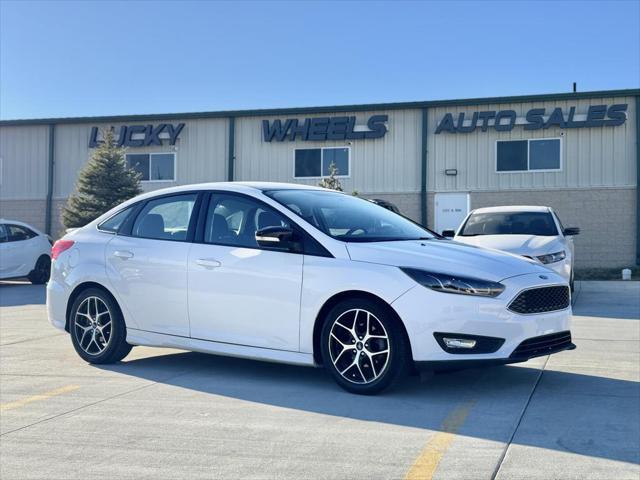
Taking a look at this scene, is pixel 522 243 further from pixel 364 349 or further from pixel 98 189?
pixel 98 189

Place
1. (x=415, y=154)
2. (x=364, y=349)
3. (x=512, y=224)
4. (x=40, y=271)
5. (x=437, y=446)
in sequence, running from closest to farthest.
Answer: (x=437, y=446)
(x=364, y=349)
(x=512, y=224)
(x=40, y=271)
(x=415, y=154)

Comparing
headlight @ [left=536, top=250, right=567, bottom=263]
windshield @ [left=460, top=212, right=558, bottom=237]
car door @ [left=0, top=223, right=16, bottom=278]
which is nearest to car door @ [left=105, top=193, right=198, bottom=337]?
headlight @ [left=536, top=250, right=567, bottom=263]

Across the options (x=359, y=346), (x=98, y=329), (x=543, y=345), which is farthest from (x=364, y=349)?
(x=98, y=329)

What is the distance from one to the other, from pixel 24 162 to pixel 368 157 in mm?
12790

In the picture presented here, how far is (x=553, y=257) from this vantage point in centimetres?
1148

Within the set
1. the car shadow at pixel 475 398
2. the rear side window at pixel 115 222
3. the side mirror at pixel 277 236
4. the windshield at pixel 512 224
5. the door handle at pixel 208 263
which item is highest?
the windshield at pixel 512 224

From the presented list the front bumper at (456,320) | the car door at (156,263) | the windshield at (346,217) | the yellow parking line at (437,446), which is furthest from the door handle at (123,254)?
the yellow parking line at (437,446)

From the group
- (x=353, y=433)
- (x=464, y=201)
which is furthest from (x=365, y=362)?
(x=464, y=201)

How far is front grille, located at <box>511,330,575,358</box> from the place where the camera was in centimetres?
565

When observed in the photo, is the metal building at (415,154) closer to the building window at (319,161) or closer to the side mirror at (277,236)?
the building window at (319,161)

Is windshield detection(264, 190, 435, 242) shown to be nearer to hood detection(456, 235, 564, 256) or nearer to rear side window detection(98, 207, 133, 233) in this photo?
rear side window detection(98, 207, 133, 233)

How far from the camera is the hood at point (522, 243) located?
11359mm

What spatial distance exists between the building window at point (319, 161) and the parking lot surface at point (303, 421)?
17235 millimetres

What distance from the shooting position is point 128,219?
7.35 meters
